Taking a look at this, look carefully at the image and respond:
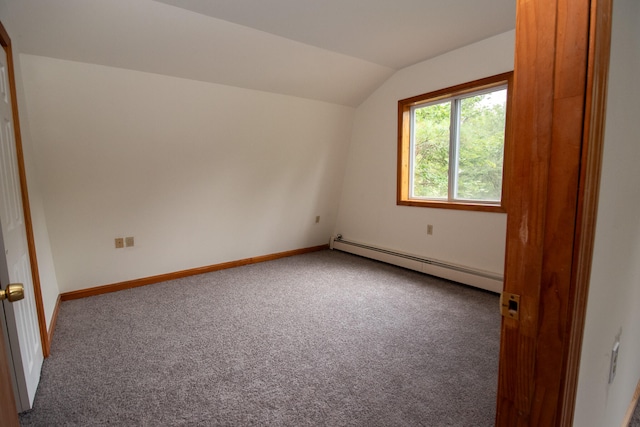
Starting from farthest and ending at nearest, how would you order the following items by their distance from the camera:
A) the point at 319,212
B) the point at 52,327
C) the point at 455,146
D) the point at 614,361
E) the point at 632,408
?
the point at 319,212 < the point at 455,146 < the point at 52,327 < the point at 632,408 < the point at 614,361

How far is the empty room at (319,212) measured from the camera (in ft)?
1.95

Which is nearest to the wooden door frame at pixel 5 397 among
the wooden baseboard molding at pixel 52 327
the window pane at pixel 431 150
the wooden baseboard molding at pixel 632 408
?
the wooden baseboard molding at pixel 52 327

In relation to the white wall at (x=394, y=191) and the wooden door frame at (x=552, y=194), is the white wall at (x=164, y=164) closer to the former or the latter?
the white wall at (x=394, y=191)

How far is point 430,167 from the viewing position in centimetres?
370

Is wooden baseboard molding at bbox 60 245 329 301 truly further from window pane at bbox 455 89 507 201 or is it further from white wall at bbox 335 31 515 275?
window pane at bbox 455 89 507 201

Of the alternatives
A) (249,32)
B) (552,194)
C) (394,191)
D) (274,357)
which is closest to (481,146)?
(394,191)

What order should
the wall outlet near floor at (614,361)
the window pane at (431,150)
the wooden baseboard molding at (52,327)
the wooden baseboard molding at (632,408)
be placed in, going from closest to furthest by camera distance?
the wall outlet near floor at (614,361) < the wooden baseboard molding at (632,408) < the wooden baseboard molding at (52,327) < the window pane at (431,150)

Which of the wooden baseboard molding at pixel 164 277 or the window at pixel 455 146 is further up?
the window at pixel 455 146

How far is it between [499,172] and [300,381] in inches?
103

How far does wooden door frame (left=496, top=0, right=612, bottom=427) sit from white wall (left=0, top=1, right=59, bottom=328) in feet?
8.63

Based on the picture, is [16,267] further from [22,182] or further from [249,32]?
[249,32]

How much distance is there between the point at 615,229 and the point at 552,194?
0.43 metres

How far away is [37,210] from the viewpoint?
2398 mm

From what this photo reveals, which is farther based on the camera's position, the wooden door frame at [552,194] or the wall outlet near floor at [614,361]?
the wall outlet near floor at [614,361]
